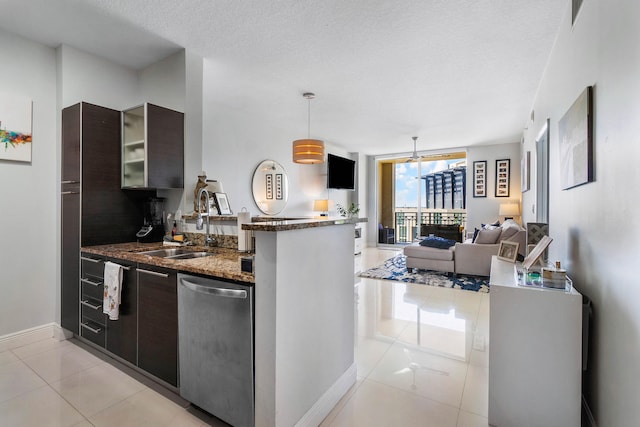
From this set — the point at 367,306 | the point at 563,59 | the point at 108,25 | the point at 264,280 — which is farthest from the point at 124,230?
the point at 563,59

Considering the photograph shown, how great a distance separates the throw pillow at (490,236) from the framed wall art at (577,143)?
8.63 feet

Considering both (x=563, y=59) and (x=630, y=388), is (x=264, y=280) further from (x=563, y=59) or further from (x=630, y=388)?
(x=563, y=59)

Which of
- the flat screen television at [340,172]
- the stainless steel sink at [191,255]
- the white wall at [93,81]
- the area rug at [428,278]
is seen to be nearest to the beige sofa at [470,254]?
the area rug at [428,278]

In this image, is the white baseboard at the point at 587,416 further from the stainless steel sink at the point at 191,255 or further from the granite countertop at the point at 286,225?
the stainless steel sink at the point at 191,255

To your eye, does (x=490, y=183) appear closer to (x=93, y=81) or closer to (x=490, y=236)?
(x=490, y=236)

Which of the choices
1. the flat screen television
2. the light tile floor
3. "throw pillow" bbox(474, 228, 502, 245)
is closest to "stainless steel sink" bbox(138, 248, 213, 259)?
the light tile floor

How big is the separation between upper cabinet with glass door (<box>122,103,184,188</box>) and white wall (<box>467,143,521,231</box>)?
682cm

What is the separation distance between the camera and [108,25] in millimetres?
2475

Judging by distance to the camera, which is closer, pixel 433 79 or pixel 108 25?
pixel 108 25

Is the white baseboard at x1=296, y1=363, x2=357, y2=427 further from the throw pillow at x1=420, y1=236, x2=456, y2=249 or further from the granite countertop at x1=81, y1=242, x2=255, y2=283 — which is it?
the throw pillow at x1=420, y1=236, x2=456, y2=249

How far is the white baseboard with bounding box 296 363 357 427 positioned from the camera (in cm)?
164

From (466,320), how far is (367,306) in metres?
1.05

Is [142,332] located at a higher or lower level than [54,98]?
lower

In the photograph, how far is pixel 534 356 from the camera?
1596 millimetres
